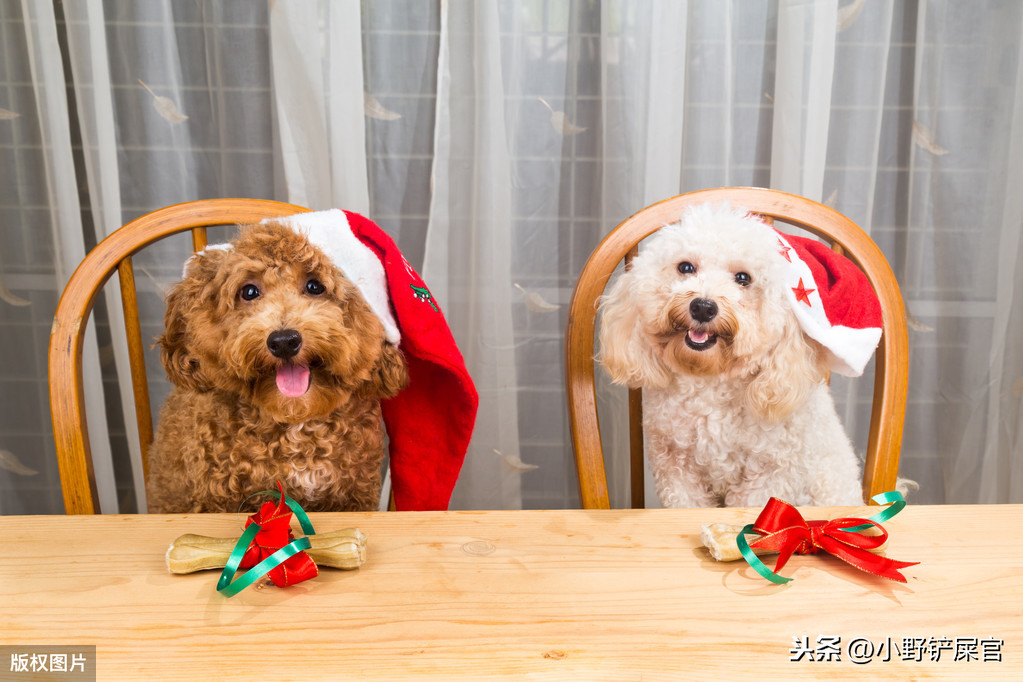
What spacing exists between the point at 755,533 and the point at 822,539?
59 millimetres

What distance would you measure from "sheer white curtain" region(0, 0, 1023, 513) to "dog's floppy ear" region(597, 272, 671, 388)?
47 centimetres

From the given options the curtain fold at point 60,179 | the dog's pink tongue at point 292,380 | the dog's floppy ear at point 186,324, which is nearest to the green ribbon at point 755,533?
the dog's pink tongue at point 292,380

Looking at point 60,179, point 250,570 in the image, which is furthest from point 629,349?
point 60,179

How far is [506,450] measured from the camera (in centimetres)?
141

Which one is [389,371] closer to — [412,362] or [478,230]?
[412,362]

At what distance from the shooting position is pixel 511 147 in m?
1.30

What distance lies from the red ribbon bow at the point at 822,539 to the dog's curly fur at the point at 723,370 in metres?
0.23

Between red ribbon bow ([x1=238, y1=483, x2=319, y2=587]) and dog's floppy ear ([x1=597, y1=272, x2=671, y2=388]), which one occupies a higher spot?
dog's floppy ear ([x1=597, y1=272, x2=671, y2=388])

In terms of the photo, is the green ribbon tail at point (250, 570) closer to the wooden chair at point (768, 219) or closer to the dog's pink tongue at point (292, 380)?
the dog's pink tongue at point (292, 380)

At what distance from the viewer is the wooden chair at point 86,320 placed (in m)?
0.80

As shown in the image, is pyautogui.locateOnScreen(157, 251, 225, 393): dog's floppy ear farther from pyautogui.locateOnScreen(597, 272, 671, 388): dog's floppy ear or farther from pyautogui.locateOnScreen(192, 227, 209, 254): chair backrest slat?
pyautogui.locateOnScreen(597, 272, 671, 388): dog's floppy ear

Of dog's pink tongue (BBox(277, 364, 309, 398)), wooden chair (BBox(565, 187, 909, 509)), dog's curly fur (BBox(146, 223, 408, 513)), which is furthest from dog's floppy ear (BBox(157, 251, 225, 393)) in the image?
wooden chair (BBox(565, 187, 909, 509))

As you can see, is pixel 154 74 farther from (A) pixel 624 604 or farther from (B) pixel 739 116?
(A) pixel 624 604

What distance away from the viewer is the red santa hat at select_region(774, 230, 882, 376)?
80cm
